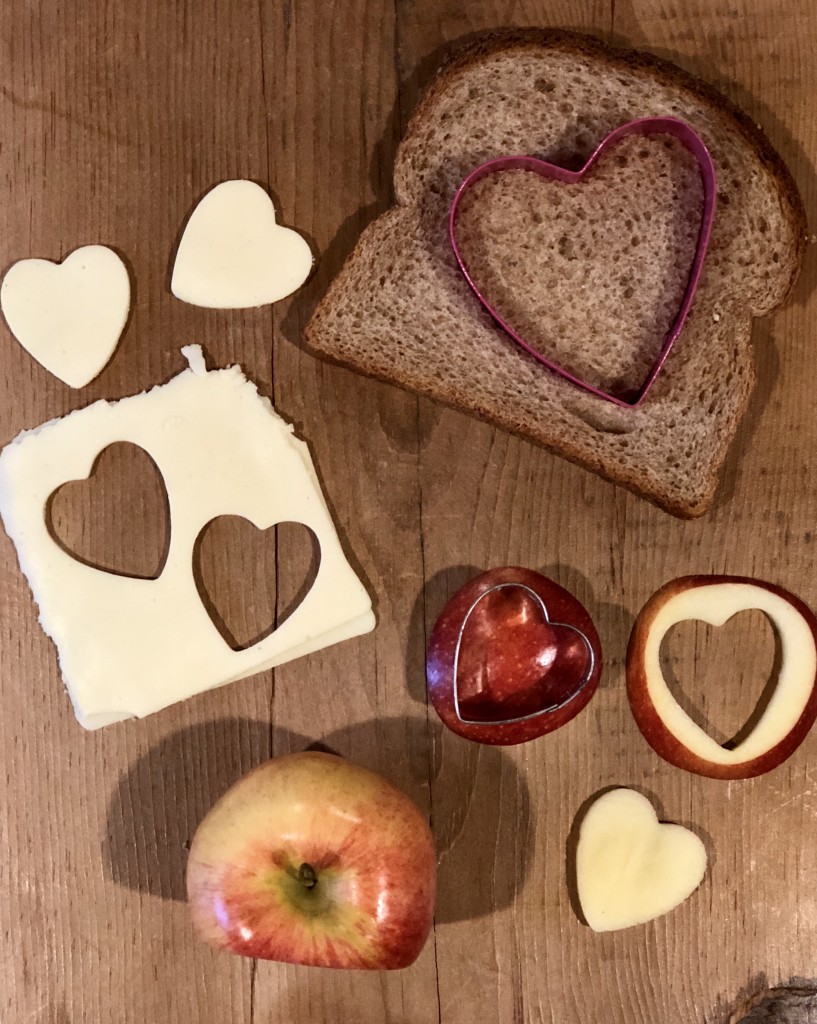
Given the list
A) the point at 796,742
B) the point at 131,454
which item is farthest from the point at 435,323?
the point at 796,742

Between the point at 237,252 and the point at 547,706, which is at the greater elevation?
the point at 237,252

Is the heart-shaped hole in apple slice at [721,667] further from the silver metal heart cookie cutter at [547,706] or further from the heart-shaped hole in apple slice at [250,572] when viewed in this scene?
the heart-shaped hole in apple slice at [250,572]

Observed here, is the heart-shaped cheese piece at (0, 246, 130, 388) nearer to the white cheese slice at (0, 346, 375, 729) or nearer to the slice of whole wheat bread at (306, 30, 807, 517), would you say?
the white cheese slice at (0, 346, 375, 729)

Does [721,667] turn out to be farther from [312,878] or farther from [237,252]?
[237,252]

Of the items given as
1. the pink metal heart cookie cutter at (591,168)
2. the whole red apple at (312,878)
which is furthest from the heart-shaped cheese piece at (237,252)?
the whole red apple at (312,878)

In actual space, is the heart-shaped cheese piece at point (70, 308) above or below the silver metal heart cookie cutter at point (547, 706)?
above

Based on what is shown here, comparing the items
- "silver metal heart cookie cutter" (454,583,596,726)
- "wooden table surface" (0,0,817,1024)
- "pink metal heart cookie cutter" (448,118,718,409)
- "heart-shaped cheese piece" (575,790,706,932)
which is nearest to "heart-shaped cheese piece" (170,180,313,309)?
"wooden table surface" (0,0,817,1024)

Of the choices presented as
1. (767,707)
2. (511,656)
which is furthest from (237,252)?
(767,707)
